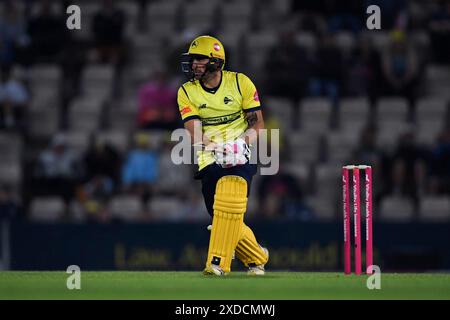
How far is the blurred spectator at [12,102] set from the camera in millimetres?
20719

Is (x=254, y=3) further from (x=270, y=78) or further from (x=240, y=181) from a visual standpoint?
(x=240, y=181)

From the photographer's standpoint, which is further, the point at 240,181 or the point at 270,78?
the point at 270,78

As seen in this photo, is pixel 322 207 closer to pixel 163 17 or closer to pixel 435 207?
pixel 435 207

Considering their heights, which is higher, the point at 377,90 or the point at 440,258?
the point at 377,90

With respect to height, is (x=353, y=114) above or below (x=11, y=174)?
above

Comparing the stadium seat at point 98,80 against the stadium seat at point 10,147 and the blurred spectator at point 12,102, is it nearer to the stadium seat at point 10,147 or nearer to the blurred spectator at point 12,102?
the blurred spectator at point 12,102

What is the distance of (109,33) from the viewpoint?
70.7ft

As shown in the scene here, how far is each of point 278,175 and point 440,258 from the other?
8.86 ft

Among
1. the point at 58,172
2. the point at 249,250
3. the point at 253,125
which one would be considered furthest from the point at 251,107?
the point at 58,172

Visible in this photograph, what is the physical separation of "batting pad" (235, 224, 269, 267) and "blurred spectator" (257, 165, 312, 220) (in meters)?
6.37

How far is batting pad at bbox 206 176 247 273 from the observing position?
478 inches

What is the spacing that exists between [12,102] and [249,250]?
910cm

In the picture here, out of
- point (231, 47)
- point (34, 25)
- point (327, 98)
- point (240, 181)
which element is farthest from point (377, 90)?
point (240, 181)

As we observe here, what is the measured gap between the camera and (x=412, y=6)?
22312 millimetres
